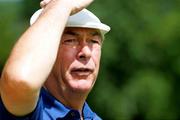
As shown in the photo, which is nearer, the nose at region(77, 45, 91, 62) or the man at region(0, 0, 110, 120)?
the man at region(0, 0, 110, 120)

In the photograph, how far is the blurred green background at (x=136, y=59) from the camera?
25.2 metres

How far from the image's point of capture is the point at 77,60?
413 centimetres

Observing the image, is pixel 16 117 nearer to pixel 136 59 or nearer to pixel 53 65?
pixel 53 65

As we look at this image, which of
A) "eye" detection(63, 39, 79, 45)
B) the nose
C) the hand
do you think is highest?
the hand

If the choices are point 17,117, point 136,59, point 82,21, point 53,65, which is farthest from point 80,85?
point 136,59

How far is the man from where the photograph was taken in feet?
11.4

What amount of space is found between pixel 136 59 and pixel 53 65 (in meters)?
24.3

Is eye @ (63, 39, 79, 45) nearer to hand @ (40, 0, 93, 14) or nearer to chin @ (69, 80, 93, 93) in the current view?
chin @ (69, 80, 93, 93)

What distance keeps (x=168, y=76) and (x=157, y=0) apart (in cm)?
528

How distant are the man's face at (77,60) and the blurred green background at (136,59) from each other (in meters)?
20.2

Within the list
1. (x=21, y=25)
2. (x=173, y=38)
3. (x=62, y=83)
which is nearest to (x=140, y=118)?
(x=173, y=38)

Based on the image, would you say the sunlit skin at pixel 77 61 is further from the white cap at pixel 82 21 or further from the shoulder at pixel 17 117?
the shoulder at pixel 17 117

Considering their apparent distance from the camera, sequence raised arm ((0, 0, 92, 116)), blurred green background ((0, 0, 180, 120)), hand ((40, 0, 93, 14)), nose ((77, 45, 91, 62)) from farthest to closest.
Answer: blurred green background ((0, 0, 180, 120))
nose ((77, 45, 91, 62))
hand ((40, 0, 93, 14))
raised arm ((0, 0, 92, 116))

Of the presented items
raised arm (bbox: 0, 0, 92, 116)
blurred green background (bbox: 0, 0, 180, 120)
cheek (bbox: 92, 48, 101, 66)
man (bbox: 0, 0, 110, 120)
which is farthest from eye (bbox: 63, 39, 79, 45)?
blurred green background (bbox: 0, 0, 180, 120)
